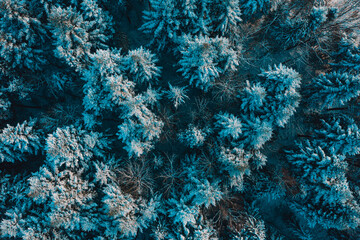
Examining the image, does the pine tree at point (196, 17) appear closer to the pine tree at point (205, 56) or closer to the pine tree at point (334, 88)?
the pine tree at point (205, 56)

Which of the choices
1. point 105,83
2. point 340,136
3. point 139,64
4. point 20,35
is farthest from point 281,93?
point 20,35

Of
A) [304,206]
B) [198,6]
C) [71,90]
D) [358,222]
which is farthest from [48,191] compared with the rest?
[358,222]

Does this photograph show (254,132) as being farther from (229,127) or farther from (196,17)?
(196,17)

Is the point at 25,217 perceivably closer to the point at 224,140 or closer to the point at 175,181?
the point at 175,181

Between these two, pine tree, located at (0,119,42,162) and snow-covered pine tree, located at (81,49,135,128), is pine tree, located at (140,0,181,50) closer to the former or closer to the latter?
snow-covered pine tree, located at (81,49,135,128)

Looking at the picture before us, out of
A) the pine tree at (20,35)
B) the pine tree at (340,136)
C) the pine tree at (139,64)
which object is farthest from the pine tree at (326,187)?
the pine tree at (20,35)

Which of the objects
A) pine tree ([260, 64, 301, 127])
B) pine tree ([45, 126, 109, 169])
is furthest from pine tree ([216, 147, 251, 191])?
pine tree ([45, 126, 109, 169])

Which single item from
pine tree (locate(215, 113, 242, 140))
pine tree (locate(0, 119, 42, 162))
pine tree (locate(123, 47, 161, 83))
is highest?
pine tree (locate(123, 47, 161, 83))

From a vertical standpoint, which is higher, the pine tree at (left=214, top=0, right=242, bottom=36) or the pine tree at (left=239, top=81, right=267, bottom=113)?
→ the pine tree at (left=214, top=0, right=242, bottom=36)
